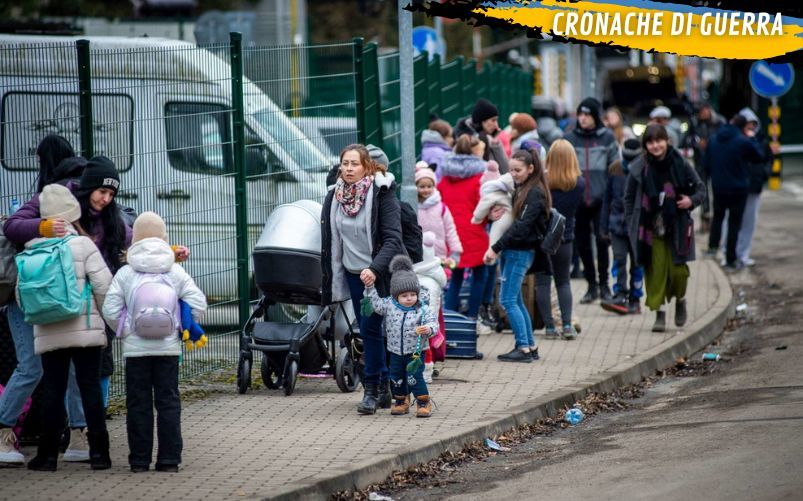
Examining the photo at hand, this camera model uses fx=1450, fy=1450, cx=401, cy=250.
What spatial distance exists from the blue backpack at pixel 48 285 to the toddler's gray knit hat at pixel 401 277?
7.54ft

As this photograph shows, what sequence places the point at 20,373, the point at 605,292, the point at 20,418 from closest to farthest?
1. the point at 20,373
2. the point at 20,418
3. the point at 605,292

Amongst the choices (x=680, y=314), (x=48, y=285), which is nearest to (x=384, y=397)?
(x=48, y=285)

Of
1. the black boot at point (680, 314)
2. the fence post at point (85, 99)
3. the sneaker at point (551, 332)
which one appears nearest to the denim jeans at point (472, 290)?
the sneaker at point (551, 332)

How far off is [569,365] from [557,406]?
166cm

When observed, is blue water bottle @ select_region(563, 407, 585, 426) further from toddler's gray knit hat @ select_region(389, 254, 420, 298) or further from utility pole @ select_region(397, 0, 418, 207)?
utility pole @ select_region(397, 0, 418, 207)

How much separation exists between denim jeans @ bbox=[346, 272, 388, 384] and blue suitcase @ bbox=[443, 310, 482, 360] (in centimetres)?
229

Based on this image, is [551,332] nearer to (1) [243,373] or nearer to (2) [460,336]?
(2) [460,336]

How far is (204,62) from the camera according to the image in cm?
1155

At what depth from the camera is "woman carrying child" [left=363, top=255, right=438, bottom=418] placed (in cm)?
938

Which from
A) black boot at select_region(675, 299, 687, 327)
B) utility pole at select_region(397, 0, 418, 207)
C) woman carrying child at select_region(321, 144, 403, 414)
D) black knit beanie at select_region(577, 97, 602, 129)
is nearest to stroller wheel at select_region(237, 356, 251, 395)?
woman carrying child at select_region(321, 144, 403, 414)

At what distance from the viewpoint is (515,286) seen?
1214 cm

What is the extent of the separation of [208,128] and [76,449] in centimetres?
358

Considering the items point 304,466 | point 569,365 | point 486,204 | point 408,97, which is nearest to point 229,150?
point 408,97

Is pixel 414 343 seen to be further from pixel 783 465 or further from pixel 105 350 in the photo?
pixel 783 465
